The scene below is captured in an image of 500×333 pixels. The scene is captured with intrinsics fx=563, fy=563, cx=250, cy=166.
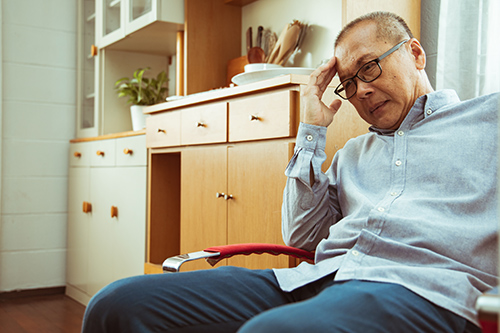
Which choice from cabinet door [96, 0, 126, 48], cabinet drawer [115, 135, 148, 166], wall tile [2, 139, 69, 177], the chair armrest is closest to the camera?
the chair armrest

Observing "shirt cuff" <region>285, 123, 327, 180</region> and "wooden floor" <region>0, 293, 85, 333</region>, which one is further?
"wooden floor" <region>0, 293, 85, 333</region>

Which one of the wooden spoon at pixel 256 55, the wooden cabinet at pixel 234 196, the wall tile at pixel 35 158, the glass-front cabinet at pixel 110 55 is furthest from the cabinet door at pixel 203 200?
the wall tile at pixel 35 158

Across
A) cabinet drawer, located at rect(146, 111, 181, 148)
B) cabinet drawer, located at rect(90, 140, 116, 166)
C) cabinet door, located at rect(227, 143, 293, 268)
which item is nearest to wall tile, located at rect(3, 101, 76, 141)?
cabinet drawer, located at rect(90, 140, 116, 166)

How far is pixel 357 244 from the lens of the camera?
4.31 feet

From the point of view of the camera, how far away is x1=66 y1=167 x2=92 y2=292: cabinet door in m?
3.53

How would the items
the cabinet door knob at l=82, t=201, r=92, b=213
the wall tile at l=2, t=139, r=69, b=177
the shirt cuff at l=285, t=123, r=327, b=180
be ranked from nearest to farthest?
the shirt cuff at l=285, t=123, r=327, b=180, the cabinet door knob at l=82, t=201, r=92, b=213, the wall tile at l=2, t=139, r=69, b=177

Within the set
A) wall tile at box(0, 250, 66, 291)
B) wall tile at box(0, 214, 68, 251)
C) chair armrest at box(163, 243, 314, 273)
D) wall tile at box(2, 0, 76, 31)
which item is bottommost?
wall tile at box(0, 250, 66, 291)

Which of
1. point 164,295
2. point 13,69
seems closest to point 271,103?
point 164,295

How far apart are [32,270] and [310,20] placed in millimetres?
2487

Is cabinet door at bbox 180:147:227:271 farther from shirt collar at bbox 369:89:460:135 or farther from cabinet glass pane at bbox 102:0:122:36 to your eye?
cabinet glass pane at bbox 102:0:122:36

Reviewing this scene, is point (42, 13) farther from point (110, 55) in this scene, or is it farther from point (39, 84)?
point (110, 55)

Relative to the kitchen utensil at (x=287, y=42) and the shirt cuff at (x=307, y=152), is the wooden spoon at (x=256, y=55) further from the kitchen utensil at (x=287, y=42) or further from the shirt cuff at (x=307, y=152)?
the shirt cuff at (x=307, y=152)

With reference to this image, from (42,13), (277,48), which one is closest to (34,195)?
(42,13)

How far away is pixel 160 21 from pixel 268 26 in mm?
553
